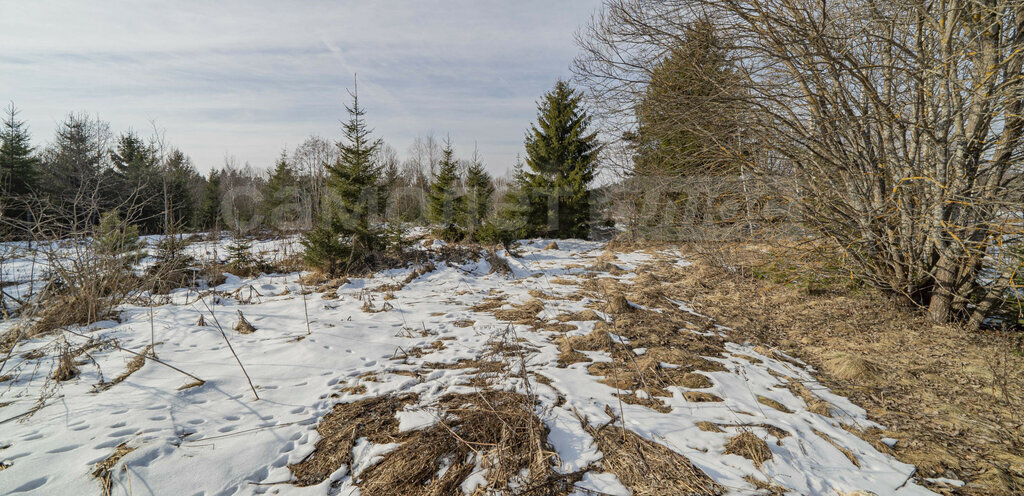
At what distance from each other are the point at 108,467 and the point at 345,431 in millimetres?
1197

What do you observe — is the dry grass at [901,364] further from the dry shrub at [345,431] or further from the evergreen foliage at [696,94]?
the dry shrub at [345,431]

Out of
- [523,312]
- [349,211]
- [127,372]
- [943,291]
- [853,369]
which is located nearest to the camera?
[127,372]

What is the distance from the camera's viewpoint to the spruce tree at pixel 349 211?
326 inches

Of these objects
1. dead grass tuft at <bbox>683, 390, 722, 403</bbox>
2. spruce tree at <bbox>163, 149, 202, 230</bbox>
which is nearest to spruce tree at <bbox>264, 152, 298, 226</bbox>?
spruce tree at <bbox>163, 149, 202, 230</bbox>

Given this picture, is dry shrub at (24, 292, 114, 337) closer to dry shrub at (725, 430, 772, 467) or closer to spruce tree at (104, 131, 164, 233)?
dry shrub at (725, 430, 772, 467)

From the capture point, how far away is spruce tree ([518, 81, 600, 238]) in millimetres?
13961

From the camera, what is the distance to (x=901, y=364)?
11.7ft

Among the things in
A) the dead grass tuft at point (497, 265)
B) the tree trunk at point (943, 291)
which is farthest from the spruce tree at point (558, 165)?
the tree trunk at point (943, 291)

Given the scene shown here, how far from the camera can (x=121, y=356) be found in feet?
11.8

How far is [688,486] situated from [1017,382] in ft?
12.1

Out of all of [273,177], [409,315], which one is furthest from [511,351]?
[273,177]

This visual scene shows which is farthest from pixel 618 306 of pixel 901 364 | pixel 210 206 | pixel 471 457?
pixel 210 206

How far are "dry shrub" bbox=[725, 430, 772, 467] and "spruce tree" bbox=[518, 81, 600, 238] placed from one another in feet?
39.0

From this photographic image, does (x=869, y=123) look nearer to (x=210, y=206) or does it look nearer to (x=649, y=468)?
(x=649, y=468)
